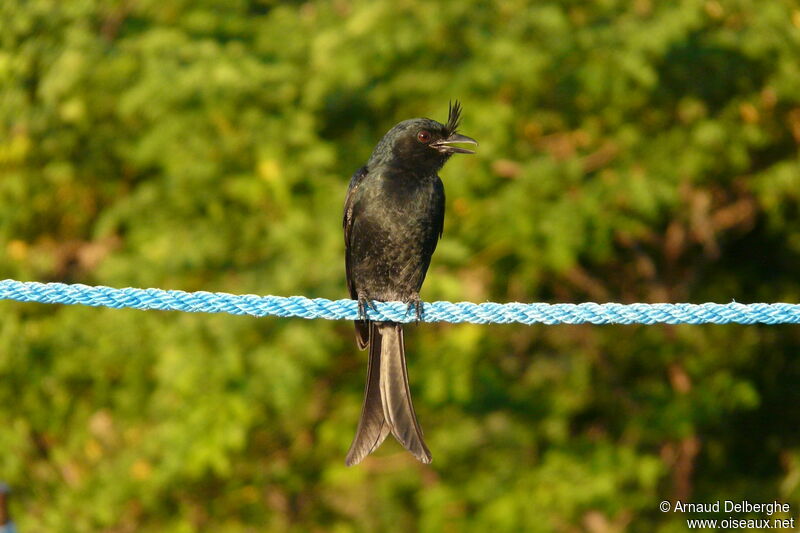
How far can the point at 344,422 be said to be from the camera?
518 cm

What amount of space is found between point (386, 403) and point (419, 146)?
1.07 m

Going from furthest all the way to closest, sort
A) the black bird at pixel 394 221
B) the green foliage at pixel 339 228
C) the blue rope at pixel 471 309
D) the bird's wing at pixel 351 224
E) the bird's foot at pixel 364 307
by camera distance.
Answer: the green foliage at pixel 339 228
the bird's wing at pixel 351 224
the black bird at pixel 394 221
the bird's foot at pixel 364 307
the blue rope at pixel 471 309

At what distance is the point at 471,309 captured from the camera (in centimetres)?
257

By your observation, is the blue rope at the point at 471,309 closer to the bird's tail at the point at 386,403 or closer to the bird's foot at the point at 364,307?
the bird's foot at the point at 364,307

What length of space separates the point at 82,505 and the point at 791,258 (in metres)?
4.33

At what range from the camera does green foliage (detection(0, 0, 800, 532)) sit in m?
4.54

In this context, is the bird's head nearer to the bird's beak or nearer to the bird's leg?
the bird's beak

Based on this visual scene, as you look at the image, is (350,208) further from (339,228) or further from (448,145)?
(339,228)

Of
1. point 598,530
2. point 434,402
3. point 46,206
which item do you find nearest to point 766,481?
point 598,530

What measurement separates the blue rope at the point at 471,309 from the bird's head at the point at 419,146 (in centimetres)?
104

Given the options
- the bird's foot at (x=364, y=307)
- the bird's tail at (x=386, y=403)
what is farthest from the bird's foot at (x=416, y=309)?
the bird's tail at (x=386, y=403)

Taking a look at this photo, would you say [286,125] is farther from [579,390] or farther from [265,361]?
[579,390]

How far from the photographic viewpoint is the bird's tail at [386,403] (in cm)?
284

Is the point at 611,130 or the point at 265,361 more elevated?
the point at 611,130
